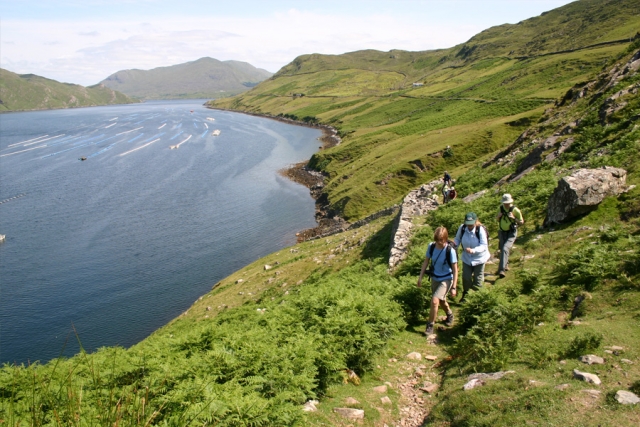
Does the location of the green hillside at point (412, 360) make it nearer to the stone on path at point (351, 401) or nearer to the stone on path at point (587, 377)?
the stone on path at point (351, 401)

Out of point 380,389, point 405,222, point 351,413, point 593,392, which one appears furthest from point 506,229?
point 405,222

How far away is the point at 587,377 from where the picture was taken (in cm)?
840

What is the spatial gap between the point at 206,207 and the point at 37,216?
28.3m

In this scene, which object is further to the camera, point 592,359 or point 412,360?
point 412,360

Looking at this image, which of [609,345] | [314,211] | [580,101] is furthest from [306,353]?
[314,211]

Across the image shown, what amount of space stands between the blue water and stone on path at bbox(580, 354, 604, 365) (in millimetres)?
31108

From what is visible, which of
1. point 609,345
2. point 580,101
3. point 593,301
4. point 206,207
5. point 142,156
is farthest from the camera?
point 142,156

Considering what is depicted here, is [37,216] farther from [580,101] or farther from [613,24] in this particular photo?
[613,24]

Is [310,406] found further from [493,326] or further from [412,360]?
[493,326]

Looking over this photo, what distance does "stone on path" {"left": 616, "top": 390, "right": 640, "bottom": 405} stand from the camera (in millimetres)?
7418

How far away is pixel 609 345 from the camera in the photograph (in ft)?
31.1

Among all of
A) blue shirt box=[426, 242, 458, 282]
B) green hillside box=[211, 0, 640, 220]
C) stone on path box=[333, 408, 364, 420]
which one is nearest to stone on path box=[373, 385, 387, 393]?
stone on path box=[333, 408, 364, 420]

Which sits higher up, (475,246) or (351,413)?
(475,246)

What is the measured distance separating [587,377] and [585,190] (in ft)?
38.1
